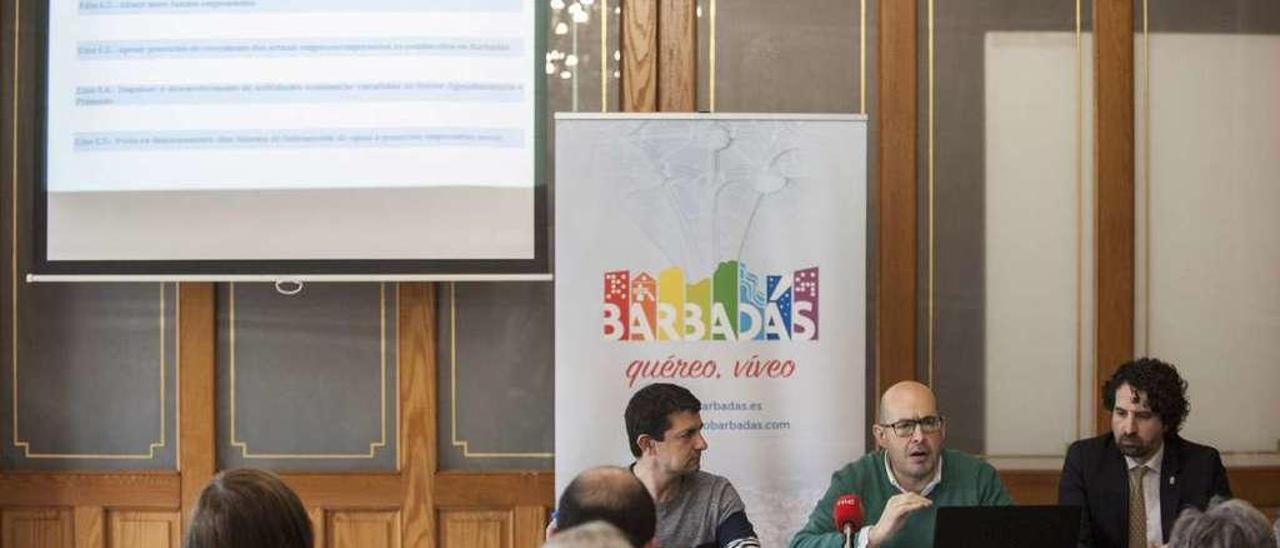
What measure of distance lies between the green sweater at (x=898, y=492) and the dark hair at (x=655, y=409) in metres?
0.38

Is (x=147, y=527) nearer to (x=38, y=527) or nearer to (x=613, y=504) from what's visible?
(x=38, y=527)

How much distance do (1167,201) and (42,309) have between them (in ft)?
12.0

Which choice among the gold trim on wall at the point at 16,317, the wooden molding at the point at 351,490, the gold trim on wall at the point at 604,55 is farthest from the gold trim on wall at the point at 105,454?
the gold trim on wall at the point at 604,55

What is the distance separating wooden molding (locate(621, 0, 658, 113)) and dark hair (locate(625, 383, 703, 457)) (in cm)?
139

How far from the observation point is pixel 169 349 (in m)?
4.90

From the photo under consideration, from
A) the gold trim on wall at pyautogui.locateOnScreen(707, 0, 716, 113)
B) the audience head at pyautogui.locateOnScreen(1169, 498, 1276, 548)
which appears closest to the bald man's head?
the audience head at pyautogui.locateOnScreen(1169, 498, 1276, 548)

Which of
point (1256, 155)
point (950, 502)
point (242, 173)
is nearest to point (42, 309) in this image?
point (242, 173)

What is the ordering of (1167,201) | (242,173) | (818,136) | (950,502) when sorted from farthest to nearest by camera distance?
(1167,201), (242,173), (818,136), (950,502)

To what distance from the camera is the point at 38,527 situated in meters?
4.90

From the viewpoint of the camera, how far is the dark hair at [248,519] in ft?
7.30

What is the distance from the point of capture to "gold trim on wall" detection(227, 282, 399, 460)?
488 cm

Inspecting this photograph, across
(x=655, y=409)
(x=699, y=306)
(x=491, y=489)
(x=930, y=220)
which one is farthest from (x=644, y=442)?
(x=930, y=220)

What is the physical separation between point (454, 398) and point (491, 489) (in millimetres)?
312

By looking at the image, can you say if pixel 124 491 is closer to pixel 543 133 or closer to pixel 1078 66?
pixel 543 133
